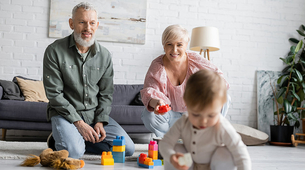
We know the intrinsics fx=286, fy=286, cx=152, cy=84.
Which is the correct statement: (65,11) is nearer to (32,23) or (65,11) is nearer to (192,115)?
(32,23)

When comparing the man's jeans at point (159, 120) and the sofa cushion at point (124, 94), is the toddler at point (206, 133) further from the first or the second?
the sofa cushion at point (124, 94)

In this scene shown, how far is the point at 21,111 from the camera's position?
285 cm

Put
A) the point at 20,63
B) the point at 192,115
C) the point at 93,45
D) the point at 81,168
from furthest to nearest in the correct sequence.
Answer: the point at 20,63, the point at 93,45, the point at 81,168, the point at 192,115

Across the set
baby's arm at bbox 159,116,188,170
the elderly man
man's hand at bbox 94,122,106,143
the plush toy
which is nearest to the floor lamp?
the elderly man

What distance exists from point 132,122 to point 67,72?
47.5 inches

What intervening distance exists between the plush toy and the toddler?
28.1 inches

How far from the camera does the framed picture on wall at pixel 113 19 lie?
383 centimetres

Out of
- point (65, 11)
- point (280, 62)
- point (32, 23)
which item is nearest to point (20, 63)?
point (32, 23)

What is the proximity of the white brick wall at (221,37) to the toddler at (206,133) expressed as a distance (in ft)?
9.82

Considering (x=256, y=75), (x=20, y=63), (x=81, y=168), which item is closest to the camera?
(x=81, y=168)

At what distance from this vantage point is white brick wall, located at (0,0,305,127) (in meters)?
3.75

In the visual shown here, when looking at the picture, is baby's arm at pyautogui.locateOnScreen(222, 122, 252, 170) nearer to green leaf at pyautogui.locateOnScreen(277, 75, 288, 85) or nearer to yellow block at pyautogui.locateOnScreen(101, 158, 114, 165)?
yellow block at pyautogui.locateOnScreen(101, 158, 114, 165)

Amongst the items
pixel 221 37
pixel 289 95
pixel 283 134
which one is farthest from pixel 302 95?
pixel 221 37

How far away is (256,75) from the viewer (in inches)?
171
